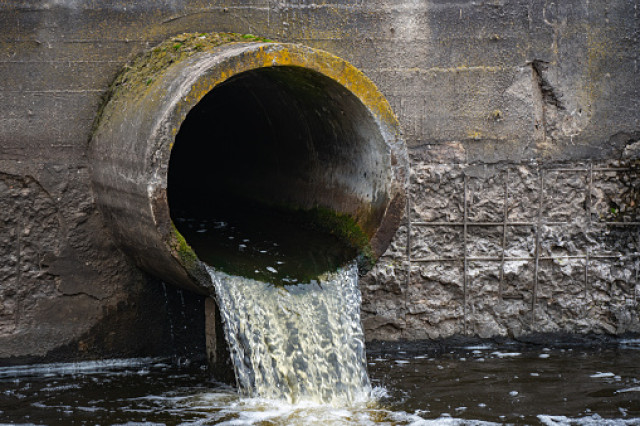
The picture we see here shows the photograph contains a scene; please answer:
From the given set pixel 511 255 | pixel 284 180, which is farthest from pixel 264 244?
pixel 511 255

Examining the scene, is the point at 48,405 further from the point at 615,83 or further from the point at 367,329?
the point at 615,83

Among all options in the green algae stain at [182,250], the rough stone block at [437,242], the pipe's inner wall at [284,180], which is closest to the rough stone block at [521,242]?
the rough stone block at [437,242]

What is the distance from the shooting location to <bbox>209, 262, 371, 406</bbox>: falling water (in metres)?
4.75

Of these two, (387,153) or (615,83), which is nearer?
(387,153)

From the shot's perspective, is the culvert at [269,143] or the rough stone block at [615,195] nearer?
the culvert at [269,143]

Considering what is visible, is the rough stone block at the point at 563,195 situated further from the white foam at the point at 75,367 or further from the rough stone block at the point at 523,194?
the white foam at the point at 75,367

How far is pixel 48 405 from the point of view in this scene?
15.5 ft

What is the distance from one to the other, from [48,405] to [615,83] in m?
4.22

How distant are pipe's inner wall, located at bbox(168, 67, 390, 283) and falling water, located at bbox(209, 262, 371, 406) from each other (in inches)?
7.1

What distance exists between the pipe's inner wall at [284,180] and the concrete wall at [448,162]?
489 millimetres

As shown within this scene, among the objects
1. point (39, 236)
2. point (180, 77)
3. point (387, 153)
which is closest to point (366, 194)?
point (387, 153)

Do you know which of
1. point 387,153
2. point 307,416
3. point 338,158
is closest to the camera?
point 307,416

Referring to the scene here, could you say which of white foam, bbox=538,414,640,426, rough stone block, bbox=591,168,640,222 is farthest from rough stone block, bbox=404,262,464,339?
white foam, bbox=538,414,640,426

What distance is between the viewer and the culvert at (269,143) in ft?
15.0
